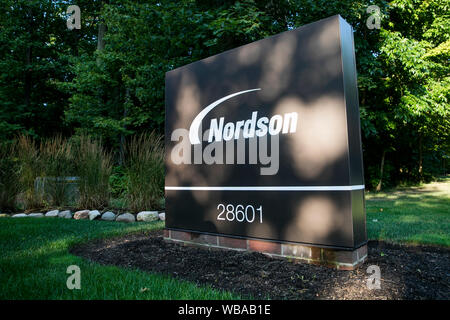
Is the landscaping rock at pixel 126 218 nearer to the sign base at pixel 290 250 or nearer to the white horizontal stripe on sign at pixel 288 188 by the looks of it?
the sign base at pixel 290 250

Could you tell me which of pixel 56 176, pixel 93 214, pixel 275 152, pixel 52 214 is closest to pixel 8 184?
pixel 56 176

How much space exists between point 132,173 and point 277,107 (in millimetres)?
3976

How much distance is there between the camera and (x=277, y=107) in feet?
10.2

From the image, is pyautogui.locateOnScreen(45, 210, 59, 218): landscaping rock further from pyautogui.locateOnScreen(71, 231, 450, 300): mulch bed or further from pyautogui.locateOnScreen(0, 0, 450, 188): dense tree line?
pyautogui.locateOnScreen(0, 0, 450, 188): dense tree line

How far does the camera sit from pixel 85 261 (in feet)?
10.5

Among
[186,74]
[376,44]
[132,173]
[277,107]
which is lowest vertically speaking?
[132,173]

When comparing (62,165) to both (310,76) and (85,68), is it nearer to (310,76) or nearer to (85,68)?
(310,76)

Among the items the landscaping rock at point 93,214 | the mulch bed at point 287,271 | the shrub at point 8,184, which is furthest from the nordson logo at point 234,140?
the shrub at point 8,184

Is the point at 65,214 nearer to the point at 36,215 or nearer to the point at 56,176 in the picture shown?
the point at 36,215

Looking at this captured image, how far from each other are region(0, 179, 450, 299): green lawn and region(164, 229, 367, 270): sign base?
0.90 meters

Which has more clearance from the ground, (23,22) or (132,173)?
(23,22)

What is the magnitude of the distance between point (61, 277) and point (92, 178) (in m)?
4.02

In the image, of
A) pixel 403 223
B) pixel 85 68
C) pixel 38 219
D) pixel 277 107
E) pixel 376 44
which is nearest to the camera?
pixel 277 107
